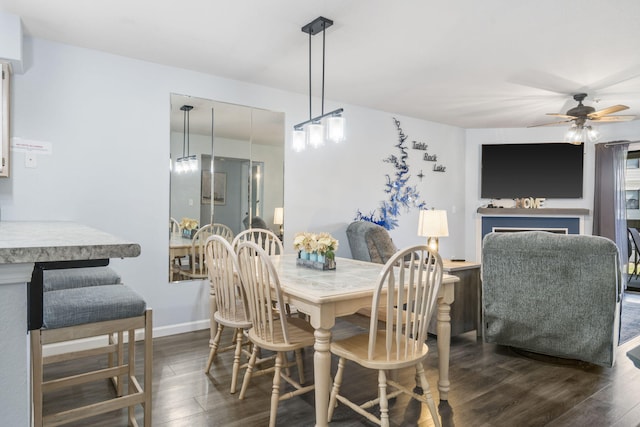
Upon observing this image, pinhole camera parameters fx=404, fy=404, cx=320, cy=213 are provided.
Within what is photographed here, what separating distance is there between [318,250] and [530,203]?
4.69 m

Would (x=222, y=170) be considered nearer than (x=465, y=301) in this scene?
No

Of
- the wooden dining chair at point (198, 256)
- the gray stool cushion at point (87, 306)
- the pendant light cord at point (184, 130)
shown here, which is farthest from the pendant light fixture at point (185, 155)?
the gray stool cushion at point (87, 306)

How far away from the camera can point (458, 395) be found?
242 cm

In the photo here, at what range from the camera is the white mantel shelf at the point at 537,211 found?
5.84 metres

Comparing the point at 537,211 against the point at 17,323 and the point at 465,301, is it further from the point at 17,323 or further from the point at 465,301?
the point at 17,323

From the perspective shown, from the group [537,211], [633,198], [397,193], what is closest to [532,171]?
[537,211]

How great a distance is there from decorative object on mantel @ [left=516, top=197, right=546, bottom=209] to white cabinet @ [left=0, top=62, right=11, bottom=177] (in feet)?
20.2

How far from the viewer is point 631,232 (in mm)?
5641

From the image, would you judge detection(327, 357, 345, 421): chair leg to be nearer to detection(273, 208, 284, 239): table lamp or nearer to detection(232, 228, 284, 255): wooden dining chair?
detection(232, 228, 284, 255): wooden dining chair

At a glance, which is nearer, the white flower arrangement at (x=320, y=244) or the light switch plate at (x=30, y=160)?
the white flower arrangement at (x=320, y=244)

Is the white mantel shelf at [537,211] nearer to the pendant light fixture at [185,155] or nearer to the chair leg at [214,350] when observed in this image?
the pendant light fixture at [185,155]

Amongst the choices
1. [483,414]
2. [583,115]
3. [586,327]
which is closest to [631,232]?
[583,115]

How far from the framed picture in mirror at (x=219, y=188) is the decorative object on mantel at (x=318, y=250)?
137 centimetres

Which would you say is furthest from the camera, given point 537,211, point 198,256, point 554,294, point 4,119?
point 537,211
